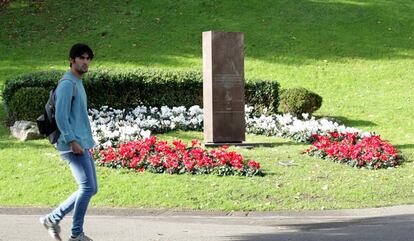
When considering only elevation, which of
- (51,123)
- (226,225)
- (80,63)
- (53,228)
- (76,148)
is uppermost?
(80,63)

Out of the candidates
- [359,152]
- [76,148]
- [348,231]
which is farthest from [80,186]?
[359,152]

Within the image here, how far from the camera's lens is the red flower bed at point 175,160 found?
36.6 feet

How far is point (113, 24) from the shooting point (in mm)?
29312

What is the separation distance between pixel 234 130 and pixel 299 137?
4.89 ft

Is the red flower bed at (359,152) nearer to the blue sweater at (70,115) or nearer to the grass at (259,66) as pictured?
the grass at (259,66)

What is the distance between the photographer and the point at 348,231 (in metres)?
7.78

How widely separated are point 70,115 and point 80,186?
2.29 ft

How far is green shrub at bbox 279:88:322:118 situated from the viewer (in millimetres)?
17297

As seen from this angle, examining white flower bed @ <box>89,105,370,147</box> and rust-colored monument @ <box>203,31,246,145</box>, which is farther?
white flower bed @ <box>89,105,370,147</box>

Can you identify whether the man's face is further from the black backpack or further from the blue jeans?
the blue jeans

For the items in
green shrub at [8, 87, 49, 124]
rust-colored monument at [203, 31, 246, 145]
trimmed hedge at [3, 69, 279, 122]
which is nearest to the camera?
rust-colored monument at [203, 31, 246, 145]

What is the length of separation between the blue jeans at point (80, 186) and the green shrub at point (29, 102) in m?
8.38

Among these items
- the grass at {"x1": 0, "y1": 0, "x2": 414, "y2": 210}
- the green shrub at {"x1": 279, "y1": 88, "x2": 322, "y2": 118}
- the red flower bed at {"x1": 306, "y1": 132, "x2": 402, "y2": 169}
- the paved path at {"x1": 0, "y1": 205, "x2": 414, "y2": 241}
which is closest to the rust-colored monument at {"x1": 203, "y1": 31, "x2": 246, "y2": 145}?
the grass at {"x1": 0, "y1": 0, "x2": 414, "y2": 210}

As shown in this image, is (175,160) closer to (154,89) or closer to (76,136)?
(76,136)
